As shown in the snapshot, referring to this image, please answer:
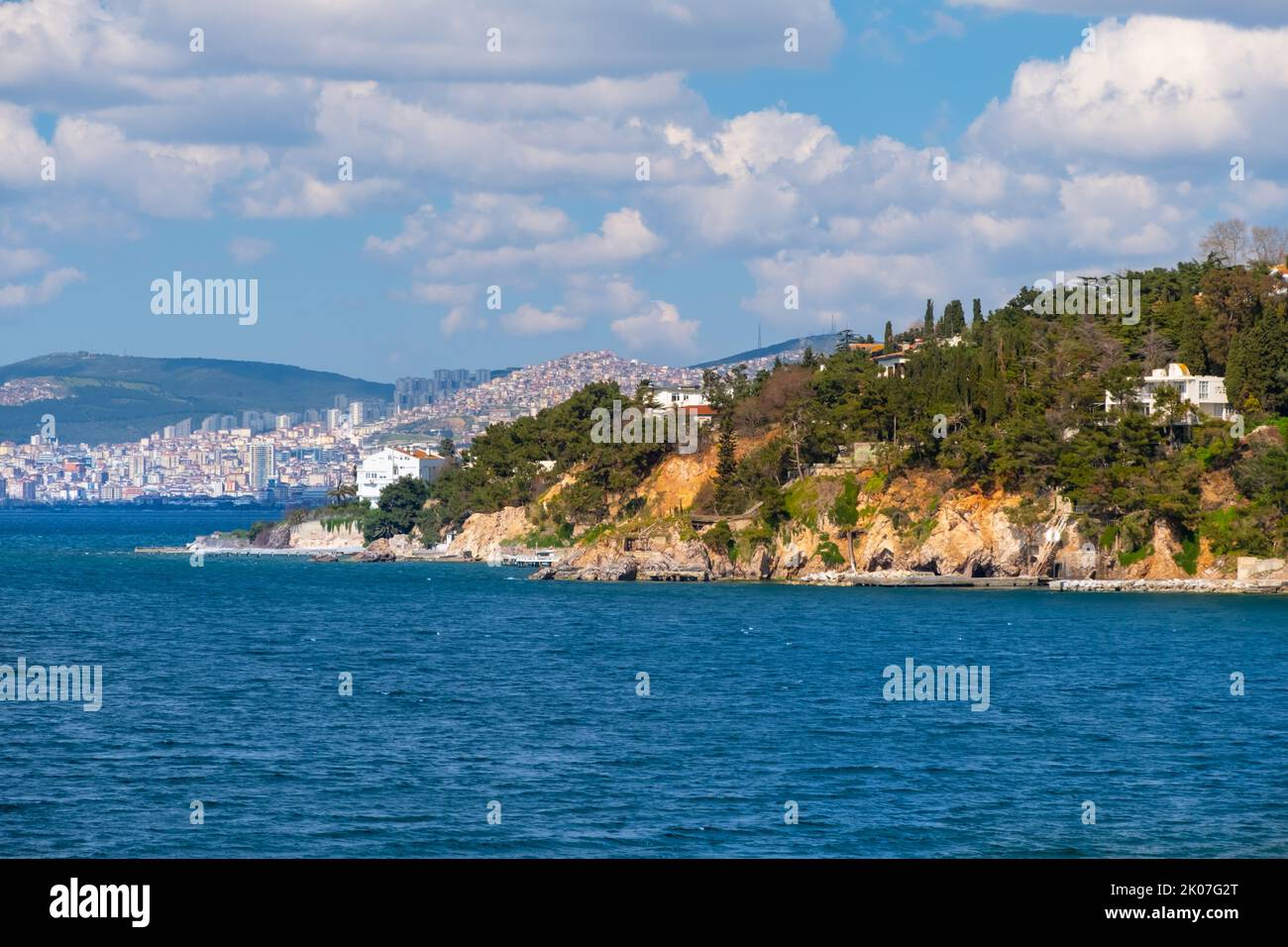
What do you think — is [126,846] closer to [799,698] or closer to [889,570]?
[799,698]

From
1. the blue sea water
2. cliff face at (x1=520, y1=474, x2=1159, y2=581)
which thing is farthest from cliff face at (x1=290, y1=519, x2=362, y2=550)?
the blue sea water

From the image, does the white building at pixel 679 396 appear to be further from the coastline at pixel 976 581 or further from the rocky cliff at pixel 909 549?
the rocky cliff at pixel 909 549

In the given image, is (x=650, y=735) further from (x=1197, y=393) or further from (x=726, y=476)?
(x=1197, y=393)

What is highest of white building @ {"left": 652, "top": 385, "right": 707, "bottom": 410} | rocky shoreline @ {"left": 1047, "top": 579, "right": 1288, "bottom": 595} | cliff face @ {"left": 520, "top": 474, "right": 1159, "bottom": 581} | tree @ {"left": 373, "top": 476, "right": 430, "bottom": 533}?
white building @ {"left": 652, "top": 385, "right": 707, "bottom": 410}

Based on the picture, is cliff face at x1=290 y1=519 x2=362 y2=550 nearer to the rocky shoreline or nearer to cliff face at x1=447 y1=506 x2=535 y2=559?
cliff face at x1=447 y1=506 x2=535 y2=559

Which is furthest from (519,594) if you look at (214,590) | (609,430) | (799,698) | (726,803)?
(726,803)

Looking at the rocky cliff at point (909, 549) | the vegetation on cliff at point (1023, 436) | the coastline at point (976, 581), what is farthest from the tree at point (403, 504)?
the rocky cliff at point (909, 549)
